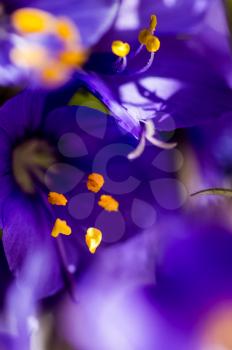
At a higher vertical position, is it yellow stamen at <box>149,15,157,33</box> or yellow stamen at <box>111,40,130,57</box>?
yellow stamen at <box>149,15,157,33</box>

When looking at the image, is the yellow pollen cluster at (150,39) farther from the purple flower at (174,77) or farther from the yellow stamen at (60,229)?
the yellow stamen at (60,229)

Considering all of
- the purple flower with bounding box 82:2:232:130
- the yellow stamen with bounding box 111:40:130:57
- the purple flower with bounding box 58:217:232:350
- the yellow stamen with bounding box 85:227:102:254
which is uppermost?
the yellow stamen with bounding box 111:40:130:57

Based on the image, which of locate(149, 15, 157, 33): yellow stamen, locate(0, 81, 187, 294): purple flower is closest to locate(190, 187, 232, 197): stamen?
locate(0, 81, 187, 294): purple flower

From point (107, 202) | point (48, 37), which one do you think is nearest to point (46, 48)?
point (48, 37)

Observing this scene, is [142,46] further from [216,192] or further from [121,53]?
[216,192]

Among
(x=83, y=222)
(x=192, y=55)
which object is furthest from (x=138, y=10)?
(x=83, y=222)

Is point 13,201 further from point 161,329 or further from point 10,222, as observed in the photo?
point 161,329

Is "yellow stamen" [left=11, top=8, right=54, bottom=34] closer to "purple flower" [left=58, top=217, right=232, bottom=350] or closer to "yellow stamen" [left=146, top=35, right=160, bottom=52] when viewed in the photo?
"yellow stamen" [left=146, top=35, right=160, bottom=52]
